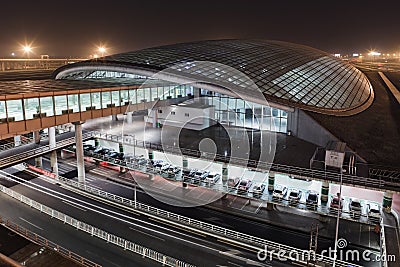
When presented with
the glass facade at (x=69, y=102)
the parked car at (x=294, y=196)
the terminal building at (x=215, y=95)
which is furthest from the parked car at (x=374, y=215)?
the glass facade at (x=69, y=102)

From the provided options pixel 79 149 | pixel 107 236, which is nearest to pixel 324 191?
pixel 107 236

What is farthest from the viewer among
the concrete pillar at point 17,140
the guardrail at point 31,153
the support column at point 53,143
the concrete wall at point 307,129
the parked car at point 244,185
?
the concrete pillar at point 17,140

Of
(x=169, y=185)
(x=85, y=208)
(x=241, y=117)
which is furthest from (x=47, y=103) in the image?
(x=241, y=117)

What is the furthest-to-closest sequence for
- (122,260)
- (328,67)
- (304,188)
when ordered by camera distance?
(328,67) < (304,188) < (122,260)

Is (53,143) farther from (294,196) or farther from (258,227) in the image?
(294,196)

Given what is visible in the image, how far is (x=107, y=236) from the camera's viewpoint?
1914 cm

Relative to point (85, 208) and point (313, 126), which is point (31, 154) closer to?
point (85, 208)

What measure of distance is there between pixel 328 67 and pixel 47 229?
4249 cm

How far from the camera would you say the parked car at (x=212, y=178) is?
27059 millimetres

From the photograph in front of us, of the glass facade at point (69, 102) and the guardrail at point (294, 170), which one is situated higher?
the glass facade at point (69, 102)

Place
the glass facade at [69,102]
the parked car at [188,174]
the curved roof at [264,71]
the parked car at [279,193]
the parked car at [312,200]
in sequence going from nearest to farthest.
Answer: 1. the glass facade at [69,102]
2. the parked car at [312,200]
3. the parked car at [279,193]
4. the parked car at [188,174]
5. the curved roof at [264,71]

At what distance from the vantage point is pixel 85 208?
23.4 meters

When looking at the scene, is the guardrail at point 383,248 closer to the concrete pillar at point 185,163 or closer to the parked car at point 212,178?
the parked car at point 212,178

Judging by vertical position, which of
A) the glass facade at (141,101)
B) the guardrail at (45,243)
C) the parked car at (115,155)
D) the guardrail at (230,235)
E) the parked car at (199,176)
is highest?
the glass facade at (141,101)
